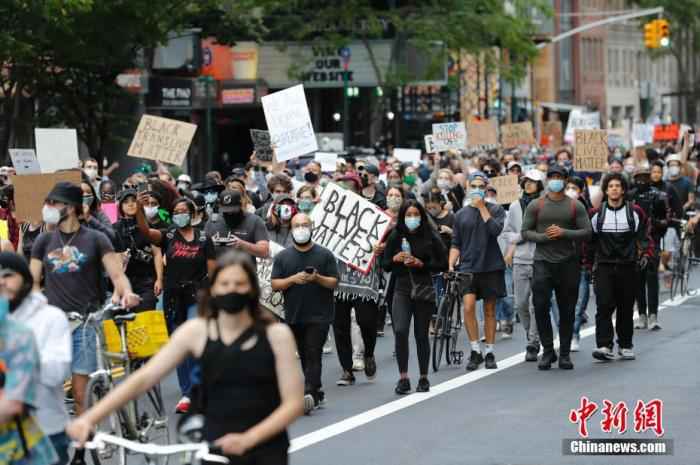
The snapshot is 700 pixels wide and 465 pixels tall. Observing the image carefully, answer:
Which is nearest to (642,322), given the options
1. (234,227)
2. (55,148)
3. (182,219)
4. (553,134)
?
(234,227)

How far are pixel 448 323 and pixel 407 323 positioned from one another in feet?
5.48

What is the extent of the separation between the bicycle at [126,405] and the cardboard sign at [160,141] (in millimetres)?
10173

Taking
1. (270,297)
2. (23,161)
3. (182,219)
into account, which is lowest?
(270,297)

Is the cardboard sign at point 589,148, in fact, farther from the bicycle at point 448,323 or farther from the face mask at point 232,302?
the face mask at point 232,302

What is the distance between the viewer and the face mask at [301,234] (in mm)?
13883

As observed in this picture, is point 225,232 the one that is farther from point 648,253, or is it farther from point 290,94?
point 290,94

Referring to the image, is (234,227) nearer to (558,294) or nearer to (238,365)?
(558,294)

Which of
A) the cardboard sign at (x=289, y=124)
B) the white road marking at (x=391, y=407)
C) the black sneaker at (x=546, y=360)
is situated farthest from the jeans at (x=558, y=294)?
the cardboard sign at (x=289, y=124)

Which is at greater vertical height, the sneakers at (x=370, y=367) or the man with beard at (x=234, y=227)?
the man with beard at (x=234, y=227)

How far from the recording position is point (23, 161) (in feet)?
61.3

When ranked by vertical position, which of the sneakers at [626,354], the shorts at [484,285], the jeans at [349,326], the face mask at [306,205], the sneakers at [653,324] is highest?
the face mask at [306,205]

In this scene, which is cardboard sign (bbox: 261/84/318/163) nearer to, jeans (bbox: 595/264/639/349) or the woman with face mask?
jeans (bbox: 595/264/639/349)

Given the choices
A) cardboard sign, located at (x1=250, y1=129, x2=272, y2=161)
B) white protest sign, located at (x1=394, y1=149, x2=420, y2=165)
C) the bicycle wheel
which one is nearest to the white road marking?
the bicycle wheel

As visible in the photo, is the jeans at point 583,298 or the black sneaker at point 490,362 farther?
the jeans at point 583,298
